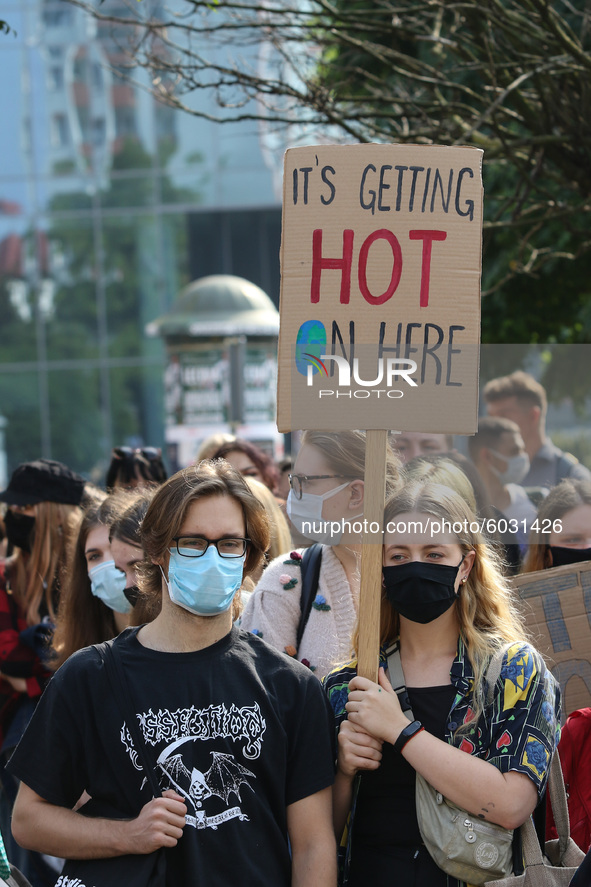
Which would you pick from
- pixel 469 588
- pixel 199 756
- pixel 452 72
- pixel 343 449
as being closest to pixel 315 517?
pixel 343 449

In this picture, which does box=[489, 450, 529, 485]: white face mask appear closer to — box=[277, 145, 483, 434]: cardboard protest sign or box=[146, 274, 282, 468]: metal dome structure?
box=[277, 145, 483, 434]: cardboard protest sign

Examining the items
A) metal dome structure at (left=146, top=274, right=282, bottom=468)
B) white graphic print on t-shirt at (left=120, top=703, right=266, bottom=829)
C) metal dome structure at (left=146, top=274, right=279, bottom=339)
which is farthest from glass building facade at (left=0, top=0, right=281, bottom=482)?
white graphic print on t-shirt at (left=120, top=703, right=266, bottom=829)

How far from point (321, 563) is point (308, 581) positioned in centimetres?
7

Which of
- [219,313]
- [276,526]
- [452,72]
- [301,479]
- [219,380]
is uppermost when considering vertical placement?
[452,72]

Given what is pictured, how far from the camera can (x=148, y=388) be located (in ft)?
75.9

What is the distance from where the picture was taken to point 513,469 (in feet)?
16.0

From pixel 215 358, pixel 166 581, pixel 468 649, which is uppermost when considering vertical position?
pixel 166 581

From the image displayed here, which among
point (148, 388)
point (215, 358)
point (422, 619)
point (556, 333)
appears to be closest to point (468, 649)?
point (422, 619)

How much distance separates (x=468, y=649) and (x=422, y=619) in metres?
0.13

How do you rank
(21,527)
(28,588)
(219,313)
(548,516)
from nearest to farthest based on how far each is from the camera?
1. (548,516)
2. (28,588)
3. (21,527)
4. (219,313)

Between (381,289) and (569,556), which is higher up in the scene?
(381,289)

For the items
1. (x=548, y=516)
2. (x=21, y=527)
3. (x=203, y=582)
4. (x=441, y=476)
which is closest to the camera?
(x=203, y=582)

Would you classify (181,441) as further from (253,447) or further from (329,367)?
(329,367)

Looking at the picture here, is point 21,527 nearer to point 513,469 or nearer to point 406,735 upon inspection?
point 513,469
